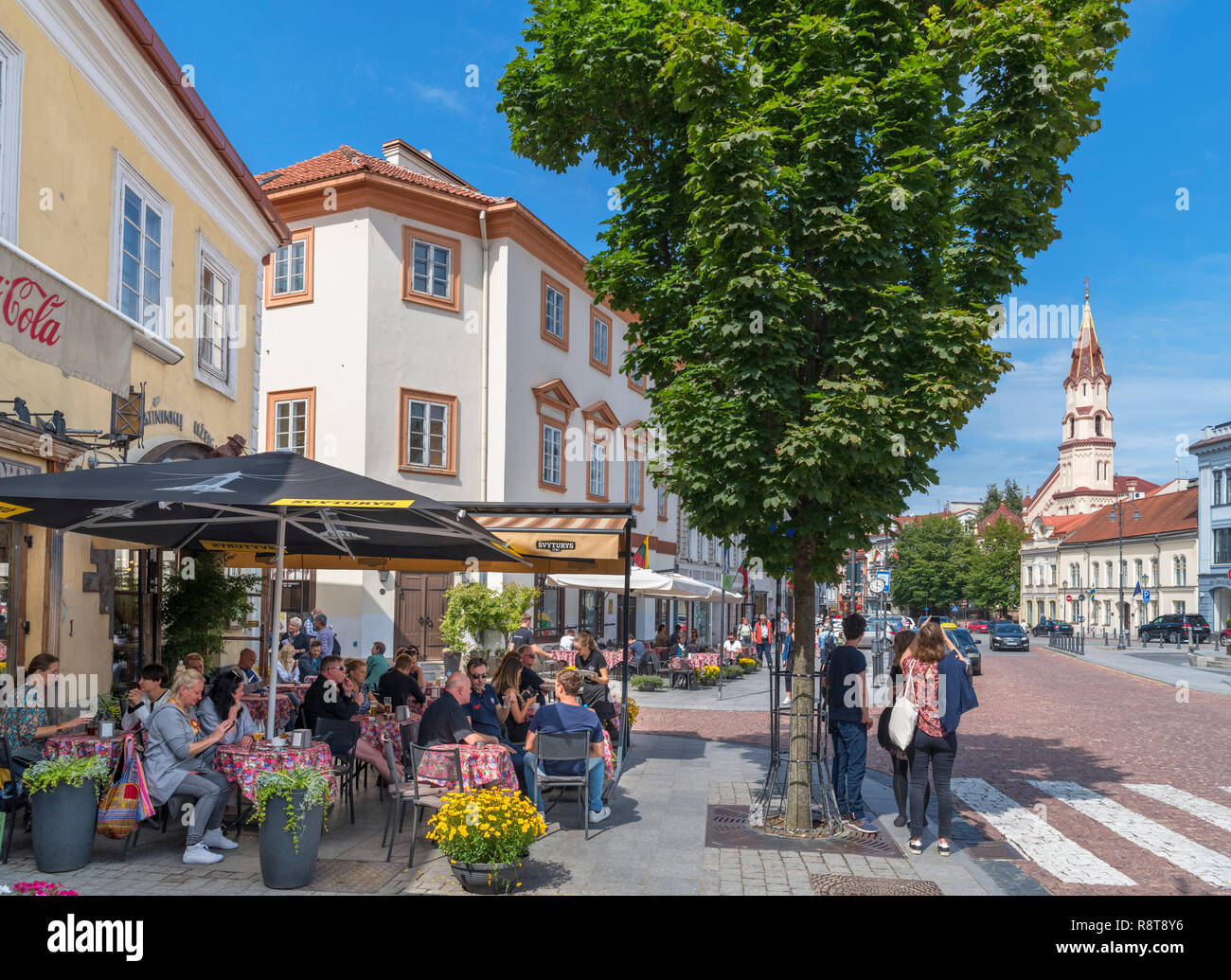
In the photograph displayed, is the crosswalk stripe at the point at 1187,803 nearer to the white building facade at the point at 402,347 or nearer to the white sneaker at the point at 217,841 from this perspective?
the white sneaker at the point at 217,841

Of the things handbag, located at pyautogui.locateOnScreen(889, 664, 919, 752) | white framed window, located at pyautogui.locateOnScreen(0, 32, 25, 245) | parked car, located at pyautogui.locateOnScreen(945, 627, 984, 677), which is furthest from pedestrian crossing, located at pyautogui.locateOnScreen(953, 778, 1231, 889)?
parked car, located at pyautogui.locateOnScreen(945, 627, 984, 677)

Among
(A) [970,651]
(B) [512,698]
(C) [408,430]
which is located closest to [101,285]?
(B) [512,698]

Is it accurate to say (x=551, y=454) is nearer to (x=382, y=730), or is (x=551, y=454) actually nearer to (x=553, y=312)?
(x=553, y=312)

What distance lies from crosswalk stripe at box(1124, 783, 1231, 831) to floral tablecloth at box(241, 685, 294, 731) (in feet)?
31.0

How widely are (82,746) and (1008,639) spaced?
48543 millimetres

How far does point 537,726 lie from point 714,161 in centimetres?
493

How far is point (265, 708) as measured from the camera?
10.2 m

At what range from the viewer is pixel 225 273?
14.5 meters

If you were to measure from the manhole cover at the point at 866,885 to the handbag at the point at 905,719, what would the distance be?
4.18 feet

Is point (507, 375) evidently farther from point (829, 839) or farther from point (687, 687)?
point (829, 839)

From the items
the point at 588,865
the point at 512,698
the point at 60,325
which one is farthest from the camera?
the point at 512,698

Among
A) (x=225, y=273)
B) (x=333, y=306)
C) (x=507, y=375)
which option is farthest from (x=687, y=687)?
(x=225, y=273)

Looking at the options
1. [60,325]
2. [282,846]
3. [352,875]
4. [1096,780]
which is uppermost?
[60,325]

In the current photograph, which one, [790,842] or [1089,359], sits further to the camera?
[1089,359]
